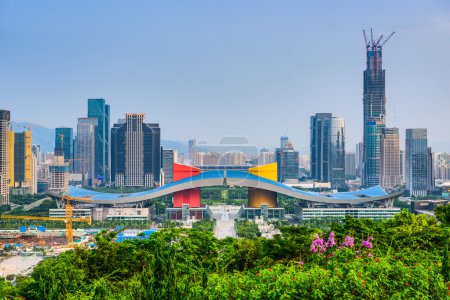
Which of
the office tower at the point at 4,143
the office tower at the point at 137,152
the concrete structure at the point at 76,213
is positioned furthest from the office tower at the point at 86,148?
the concrete structure at the point at 76,213

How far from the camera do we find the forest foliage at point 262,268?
4176 millimetres

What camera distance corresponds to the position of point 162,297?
4340mm

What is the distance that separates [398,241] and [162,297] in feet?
12.3

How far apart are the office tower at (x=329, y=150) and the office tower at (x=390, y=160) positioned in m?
5.64

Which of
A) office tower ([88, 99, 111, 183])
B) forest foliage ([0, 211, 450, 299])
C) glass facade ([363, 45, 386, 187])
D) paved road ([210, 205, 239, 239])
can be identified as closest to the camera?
forest foliage ([0, 211, 450, 299])

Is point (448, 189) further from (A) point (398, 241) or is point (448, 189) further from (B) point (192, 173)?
(A) point (398, 241)

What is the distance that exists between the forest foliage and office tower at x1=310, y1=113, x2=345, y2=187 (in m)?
41.7

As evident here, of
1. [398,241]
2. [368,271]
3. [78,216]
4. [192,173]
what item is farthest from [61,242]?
[368,271]

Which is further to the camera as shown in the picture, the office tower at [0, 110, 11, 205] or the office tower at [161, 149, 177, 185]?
the office tower at [161, 149, 177, 185]

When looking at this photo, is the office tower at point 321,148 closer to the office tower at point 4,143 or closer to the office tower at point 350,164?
the office tower at point 350,164

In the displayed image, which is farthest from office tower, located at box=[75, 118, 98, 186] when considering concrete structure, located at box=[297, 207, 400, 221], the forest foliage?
the forest foliage

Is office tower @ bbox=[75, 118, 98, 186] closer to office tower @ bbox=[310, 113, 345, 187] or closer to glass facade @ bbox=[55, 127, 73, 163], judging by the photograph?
glass facade @ bbox=[55, 127, 73, 163]

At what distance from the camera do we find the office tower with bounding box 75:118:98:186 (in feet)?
171

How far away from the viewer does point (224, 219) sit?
2406cm
